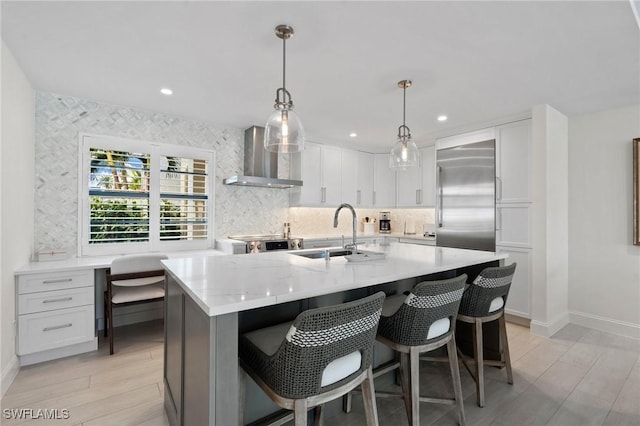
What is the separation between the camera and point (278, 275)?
62.7 inches

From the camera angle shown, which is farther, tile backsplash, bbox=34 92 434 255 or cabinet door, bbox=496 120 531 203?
cabinet door, bbox=496 120 531 203

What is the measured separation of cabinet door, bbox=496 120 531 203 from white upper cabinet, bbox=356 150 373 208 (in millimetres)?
2073

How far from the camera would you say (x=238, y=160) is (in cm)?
420

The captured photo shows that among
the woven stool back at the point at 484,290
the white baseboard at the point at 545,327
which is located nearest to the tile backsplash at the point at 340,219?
the white baseboard at the point at 545,327

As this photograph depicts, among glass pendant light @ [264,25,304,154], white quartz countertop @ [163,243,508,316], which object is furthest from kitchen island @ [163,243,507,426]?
glass pendant light @ [264,25,304,154]

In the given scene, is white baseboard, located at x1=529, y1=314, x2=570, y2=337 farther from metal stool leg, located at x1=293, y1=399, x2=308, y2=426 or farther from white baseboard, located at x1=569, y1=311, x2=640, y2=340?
metal stool leg, located at x1=293, y1=399, x2=308, y2=426

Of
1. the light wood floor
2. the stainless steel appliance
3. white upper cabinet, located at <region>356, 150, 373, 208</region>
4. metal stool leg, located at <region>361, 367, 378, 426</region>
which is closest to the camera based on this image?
metal stool leg, located at <region>361, 367, 378, 426</region>

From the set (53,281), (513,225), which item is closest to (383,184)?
(513,225)

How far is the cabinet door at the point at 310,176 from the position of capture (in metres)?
4.49

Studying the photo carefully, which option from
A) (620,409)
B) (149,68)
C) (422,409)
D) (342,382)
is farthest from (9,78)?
(620,409)

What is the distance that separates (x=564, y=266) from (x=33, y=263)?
5.49 meters

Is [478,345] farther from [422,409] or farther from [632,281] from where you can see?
[632,281]

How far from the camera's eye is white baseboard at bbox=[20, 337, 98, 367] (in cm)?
251

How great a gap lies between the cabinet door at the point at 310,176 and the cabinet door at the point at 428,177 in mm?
1643
